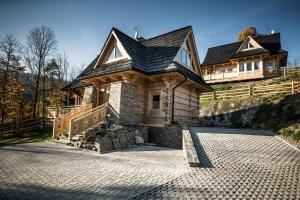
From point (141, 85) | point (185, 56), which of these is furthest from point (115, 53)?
point (185, 56)

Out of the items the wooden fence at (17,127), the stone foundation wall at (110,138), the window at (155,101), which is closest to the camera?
the stone foundation wall at (110,138)

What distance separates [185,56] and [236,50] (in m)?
23.6

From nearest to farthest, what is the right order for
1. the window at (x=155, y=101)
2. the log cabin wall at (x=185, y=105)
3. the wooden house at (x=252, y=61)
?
the window at (x=155, y=101), the log cabin wall at (x=185, y=105), the wooden house at (x=252, y=61)

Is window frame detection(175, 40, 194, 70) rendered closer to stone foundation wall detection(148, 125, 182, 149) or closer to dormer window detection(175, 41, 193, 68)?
dormer window detection(175, 41, 193, 68)

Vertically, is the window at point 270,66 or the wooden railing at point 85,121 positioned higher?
the window at point 270,66

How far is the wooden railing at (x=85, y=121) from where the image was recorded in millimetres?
10547

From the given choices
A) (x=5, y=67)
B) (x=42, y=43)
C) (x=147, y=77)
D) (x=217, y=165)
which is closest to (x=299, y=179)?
(x=217, y=165)

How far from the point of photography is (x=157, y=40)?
15789 mm

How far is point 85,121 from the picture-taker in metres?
11.0

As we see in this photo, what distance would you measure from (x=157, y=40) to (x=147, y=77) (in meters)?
4.58

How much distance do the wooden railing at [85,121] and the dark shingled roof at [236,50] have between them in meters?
26.5

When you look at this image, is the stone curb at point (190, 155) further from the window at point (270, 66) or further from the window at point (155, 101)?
the window at point (270, 66)

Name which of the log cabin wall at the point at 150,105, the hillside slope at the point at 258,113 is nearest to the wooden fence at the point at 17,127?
the log cabin wall at the point at 150,105

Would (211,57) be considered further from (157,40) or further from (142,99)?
(142,99)
